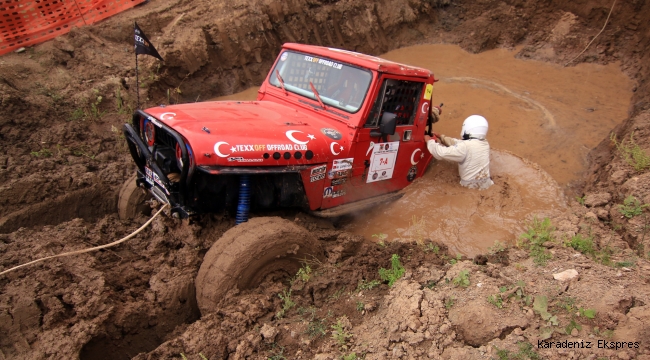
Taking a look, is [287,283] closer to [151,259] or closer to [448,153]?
[151,259]

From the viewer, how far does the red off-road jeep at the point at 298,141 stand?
11.0 feet

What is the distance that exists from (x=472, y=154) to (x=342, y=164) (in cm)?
194

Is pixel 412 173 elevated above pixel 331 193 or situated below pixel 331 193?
below

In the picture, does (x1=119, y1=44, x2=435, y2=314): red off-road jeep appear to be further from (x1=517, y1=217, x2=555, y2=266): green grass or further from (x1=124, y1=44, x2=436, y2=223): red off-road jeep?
(x1=517, y1=217, x2=555, y2=266): green grass

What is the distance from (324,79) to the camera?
4445mm

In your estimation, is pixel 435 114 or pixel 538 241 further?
pixel 435 114

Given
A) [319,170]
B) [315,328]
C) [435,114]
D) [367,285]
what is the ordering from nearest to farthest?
[315,328]
[367,285]
[319,170]
[435,114]

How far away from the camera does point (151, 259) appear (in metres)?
3.67

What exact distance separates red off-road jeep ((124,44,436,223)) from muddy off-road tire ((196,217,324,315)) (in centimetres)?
35

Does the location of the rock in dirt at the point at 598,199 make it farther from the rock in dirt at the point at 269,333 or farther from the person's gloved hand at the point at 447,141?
the rock in dirt at the point at 269,333

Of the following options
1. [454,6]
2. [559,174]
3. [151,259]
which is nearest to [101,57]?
[151,259]

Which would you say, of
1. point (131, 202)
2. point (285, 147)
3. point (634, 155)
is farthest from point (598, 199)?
point (131, 202)

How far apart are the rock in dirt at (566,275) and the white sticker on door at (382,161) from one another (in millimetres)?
2015

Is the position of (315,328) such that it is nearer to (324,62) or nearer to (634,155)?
(324,62)
